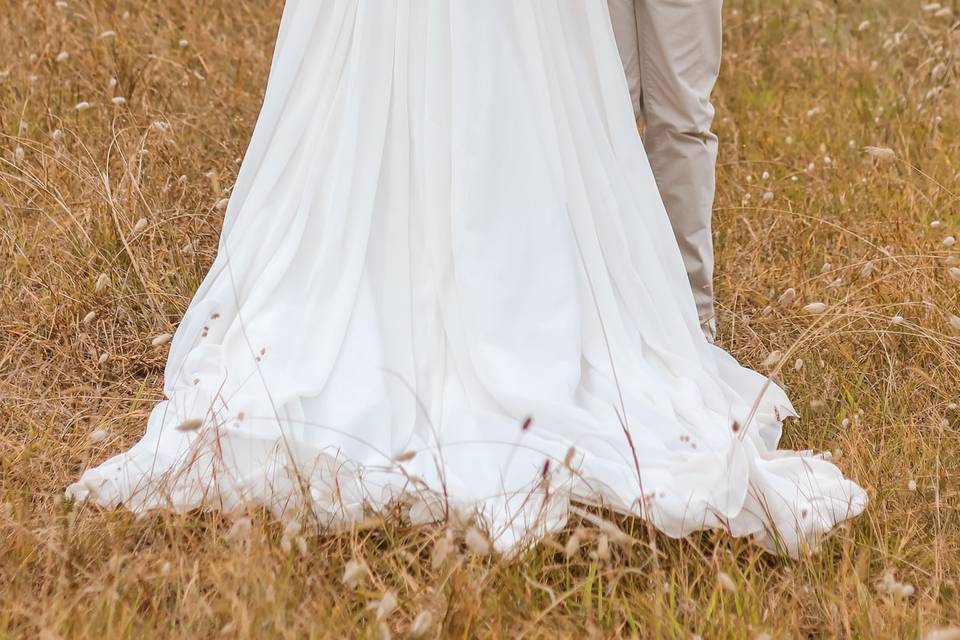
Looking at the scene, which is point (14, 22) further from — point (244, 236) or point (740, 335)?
point (740, 335)

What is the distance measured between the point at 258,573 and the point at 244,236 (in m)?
1.04

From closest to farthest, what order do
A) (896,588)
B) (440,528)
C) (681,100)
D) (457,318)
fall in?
(896,588)
(440,528)
(457,318)
(681,100)

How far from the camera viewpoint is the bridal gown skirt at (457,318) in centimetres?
240

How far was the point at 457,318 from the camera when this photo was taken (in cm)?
263

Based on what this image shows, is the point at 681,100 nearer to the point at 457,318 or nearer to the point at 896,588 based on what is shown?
the point at 457,318

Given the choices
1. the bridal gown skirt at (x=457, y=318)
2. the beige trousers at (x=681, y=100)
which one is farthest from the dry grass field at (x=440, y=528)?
the beige trousers at (x=681, y=100)

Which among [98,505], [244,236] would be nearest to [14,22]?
[244,236]

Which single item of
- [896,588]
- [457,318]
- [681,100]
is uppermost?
[681,100]

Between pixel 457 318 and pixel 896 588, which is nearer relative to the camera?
pixel 896 588

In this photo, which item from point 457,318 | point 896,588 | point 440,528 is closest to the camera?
point 896,588

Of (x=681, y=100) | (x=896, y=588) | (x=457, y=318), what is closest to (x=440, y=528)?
(x=457, y=318)

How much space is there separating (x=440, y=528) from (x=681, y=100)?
157cm

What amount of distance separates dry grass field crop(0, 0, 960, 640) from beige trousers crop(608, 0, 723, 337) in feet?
1.05

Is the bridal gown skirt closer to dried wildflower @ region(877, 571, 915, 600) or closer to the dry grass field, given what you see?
the dry grass field
